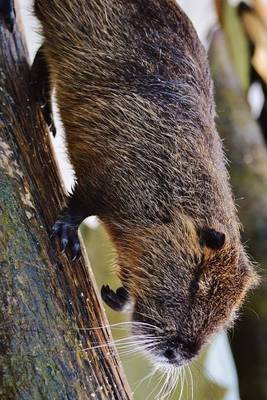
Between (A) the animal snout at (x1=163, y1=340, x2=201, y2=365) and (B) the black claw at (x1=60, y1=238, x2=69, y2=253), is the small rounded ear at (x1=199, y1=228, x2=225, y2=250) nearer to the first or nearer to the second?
(A) the animal snout at (x1=163, y1=340, x2=201, y2=365)

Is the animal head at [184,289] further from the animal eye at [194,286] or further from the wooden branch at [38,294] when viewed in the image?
the wooden branch at [38,294]

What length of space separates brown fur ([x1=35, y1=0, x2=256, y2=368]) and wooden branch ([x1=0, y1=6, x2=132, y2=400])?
0.23 m

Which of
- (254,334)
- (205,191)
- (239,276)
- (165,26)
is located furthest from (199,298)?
(165,26)

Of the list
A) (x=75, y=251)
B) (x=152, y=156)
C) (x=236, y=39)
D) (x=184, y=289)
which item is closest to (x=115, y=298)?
(x=184, y=289)

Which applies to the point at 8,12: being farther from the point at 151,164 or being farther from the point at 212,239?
the point at 212,239

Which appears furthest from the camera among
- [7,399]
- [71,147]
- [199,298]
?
[71,147]

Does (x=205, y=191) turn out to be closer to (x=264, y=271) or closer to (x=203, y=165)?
(x=203, y=165)

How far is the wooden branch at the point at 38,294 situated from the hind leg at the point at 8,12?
0.86 ft

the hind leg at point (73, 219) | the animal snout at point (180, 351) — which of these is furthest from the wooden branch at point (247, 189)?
the hind leg at point (73, 219)

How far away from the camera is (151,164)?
2453 mm

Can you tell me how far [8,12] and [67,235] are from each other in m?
0.87

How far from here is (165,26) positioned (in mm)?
2627

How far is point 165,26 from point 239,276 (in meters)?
0.91

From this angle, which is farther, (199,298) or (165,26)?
(165,26)
